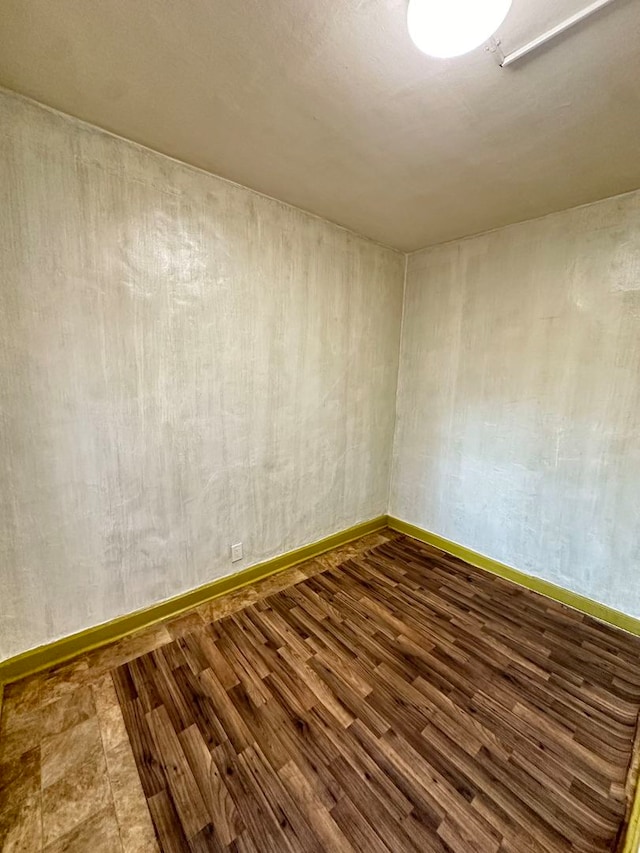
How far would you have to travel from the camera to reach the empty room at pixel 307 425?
108 cm

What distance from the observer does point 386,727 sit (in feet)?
4.48

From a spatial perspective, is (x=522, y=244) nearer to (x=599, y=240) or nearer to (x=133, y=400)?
(x=599, y=240)

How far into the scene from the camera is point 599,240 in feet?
6.60

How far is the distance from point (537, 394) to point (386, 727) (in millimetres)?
2095

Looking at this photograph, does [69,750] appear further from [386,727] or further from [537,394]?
[537,394]

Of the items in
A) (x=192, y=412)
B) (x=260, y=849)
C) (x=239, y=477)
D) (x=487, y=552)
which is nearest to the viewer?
(x=260, y=849)

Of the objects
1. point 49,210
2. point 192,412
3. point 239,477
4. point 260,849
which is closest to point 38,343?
point 49,210

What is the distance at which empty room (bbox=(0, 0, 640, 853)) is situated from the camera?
108 centimetres

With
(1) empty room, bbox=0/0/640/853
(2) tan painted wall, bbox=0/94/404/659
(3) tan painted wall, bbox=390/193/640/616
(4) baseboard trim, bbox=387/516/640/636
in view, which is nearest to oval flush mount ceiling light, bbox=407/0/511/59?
(1) empty room, bbox=0/0/640/853

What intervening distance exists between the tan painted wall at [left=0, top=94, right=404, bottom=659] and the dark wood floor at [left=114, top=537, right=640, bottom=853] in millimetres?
550

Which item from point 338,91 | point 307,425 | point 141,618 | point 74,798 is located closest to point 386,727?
point 74,798

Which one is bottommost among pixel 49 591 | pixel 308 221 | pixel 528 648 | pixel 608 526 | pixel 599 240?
pixel 528 648

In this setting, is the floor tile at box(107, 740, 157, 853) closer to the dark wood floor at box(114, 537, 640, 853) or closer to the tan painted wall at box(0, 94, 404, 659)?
the dark wood floor at box(114, 537, 640, 853)

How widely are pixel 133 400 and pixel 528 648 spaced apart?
249 centimetres
